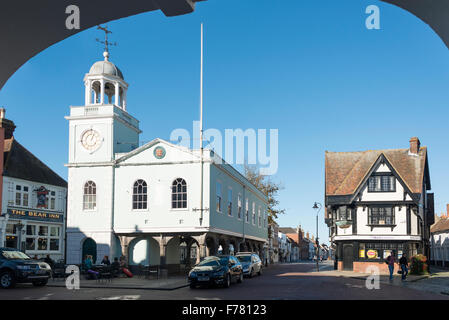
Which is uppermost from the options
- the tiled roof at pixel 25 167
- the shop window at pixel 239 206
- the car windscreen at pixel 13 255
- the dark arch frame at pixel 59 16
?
the tiled roof at pixel 25 167

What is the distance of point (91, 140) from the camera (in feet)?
108

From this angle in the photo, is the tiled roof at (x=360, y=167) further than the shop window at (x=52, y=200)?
No

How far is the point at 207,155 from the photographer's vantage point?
30.9m

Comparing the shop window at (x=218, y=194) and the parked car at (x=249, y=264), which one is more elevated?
the shop window at (x=218, y=194)

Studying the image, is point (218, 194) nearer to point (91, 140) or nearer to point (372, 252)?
point (91, 140)

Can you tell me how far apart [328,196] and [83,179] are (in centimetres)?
1962

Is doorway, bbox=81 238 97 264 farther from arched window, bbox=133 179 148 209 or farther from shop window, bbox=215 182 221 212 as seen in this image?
shop window, bbox=215 182 221 212

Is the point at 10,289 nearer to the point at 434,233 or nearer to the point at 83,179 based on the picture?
the point at 83,179

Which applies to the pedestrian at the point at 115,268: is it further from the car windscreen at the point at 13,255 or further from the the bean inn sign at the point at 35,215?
the the bean inn sign at the point at 35,215

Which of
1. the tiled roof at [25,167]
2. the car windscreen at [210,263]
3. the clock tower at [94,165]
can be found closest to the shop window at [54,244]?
the tiled roof at [25,167]

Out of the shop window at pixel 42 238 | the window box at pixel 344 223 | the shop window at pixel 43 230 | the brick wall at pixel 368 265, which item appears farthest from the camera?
the shop window at pixel 43 230

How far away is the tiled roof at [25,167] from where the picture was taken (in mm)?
38750

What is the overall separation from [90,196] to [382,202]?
22.0m
